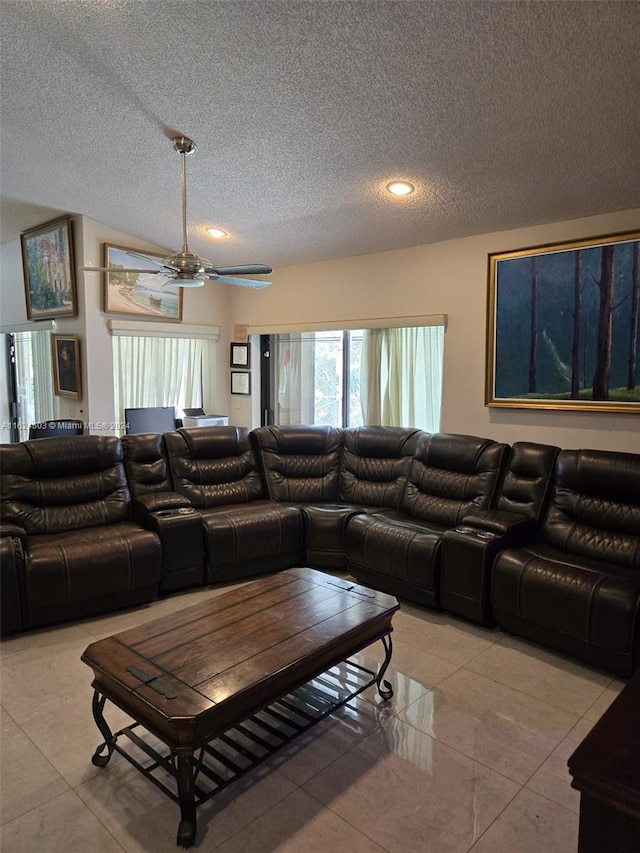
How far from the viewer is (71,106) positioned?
315cm

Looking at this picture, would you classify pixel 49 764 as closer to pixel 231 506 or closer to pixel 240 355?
pixel 231 506

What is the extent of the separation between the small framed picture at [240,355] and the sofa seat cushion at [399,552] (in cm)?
290

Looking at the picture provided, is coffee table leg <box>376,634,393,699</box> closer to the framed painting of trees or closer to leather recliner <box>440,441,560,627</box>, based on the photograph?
leather recliner <box>440,441,560,627</box>

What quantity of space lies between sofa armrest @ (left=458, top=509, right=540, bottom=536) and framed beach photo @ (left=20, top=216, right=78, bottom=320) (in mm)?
4104

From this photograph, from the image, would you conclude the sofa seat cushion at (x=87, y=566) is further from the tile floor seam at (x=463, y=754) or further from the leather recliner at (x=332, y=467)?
the tile floor seam at (x=463, y=754)

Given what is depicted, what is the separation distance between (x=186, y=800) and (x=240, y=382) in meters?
4.82

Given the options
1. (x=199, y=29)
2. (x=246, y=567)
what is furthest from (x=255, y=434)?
(x=199, y=29)

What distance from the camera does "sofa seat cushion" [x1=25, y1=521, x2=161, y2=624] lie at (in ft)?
9.86

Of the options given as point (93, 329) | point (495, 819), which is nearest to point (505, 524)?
point (495, 819)

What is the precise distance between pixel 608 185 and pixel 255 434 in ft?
10.3

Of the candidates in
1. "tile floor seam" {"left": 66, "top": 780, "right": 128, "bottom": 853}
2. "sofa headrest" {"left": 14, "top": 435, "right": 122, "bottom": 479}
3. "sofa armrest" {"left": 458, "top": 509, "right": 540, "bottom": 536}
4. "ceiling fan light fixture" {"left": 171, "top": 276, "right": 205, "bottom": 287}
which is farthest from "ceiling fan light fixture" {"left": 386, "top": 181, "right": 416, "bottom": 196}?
"tile floor seam" {"left": 66, "top": 780, "right": 128, "bottom": 853}

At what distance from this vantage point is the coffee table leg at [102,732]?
2.02 metres

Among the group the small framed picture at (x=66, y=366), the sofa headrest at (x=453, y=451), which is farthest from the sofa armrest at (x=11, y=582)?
the sofa headrest at (x=453, y=451)

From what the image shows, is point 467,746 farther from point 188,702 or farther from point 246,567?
point 246,567
